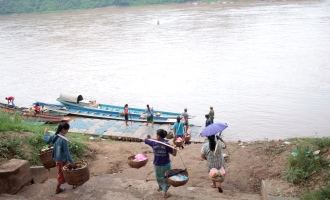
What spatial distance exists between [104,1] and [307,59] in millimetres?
58255

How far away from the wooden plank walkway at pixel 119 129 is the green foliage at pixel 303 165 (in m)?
8.49

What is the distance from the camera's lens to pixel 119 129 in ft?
55.7

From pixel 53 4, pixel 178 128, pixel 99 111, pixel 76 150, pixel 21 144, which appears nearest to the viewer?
pixel 21 144

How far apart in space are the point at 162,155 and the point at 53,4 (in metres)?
81.1

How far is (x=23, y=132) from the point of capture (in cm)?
947

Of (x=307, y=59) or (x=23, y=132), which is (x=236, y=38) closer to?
(x=307, y=59)

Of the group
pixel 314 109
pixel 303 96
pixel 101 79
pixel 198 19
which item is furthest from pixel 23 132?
pixel 198 19

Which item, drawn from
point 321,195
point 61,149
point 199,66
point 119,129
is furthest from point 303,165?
point 199,66

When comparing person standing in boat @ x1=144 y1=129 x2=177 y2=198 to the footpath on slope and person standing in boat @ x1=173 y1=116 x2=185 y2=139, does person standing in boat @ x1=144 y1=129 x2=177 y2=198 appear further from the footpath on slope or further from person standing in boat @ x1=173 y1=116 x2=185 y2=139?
person standing in boat @ x1=173 y1=116 x2=185 y2=139

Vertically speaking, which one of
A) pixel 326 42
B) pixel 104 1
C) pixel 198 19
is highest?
pixel 104 1

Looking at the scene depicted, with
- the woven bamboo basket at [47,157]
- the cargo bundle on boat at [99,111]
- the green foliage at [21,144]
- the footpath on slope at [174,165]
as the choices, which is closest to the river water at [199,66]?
the cargo bundle on boat at [99,111]

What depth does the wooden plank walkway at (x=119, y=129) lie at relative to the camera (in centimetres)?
1606

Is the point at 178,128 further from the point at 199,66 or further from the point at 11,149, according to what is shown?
the point at 199,66

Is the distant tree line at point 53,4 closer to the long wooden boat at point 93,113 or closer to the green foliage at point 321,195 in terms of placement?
the long wooden boat at point 93,113
